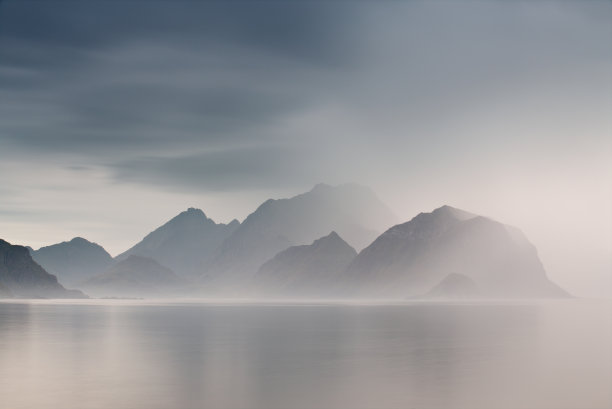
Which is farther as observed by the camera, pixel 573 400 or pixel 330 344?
pixel 330 344

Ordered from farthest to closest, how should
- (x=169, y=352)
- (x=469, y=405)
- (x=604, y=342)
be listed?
(x=604, y=342) → (x=169, y=352) → (x=469, y=405)

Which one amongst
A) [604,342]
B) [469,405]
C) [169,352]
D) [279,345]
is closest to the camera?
[469,405]

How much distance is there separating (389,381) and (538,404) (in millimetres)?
11473

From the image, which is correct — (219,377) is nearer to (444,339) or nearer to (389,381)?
(389,381)

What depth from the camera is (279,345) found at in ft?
263

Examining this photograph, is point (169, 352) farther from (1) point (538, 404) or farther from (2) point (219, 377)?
(1) point (538, 404)

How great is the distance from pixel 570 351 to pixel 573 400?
33.6 m

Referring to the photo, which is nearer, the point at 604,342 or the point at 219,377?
the point at 219,377

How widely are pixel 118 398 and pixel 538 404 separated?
85.7ft

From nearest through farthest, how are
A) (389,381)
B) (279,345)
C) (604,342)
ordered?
(389,381), (279,345), (604,342)

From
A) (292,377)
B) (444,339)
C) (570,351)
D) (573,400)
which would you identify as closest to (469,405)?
(573,400)

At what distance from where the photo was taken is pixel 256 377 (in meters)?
A: 52.2

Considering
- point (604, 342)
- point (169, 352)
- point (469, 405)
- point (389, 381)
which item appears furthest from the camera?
point (604, 342)

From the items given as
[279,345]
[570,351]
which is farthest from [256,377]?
[570,351]
